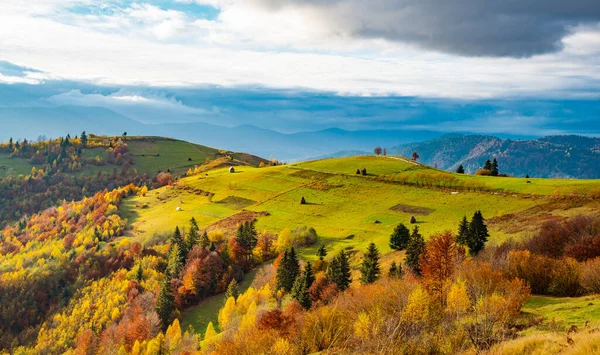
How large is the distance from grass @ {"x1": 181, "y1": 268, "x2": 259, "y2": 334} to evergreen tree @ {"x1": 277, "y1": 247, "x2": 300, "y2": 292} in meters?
15.3

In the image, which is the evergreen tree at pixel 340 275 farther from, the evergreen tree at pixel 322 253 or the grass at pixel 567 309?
the grass at pixel 567 309

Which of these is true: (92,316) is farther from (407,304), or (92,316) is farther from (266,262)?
(407,304)

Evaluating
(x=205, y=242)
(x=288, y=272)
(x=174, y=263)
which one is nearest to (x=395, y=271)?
(x=288, y=272)

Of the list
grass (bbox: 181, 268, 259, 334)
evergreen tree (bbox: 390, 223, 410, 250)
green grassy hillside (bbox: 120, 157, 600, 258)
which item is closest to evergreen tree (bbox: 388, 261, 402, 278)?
evergreen tree (bbox: 390, 223, 410, 250)

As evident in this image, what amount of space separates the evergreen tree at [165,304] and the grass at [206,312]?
12.9 ft

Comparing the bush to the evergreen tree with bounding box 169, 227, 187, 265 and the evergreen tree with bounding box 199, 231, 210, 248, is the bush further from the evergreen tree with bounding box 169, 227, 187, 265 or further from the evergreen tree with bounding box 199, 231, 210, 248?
the evergreen tree with bounding box 169, 227, 187, 265

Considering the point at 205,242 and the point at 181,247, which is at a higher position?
the point at 205,242

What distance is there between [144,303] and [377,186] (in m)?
85.1

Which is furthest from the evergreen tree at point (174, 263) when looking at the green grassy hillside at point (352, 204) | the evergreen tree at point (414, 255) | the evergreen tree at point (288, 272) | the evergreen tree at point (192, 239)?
the evergreen tree at point (414, 255)

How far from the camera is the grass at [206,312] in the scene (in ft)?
319

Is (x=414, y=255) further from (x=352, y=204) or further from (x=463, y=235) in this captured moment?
(x=352, y=204)

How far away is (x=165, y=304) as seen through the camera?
336ft

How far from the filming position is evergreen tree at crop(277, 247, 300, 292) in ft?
298

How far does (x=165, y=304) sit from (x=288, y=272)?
1321 inches
